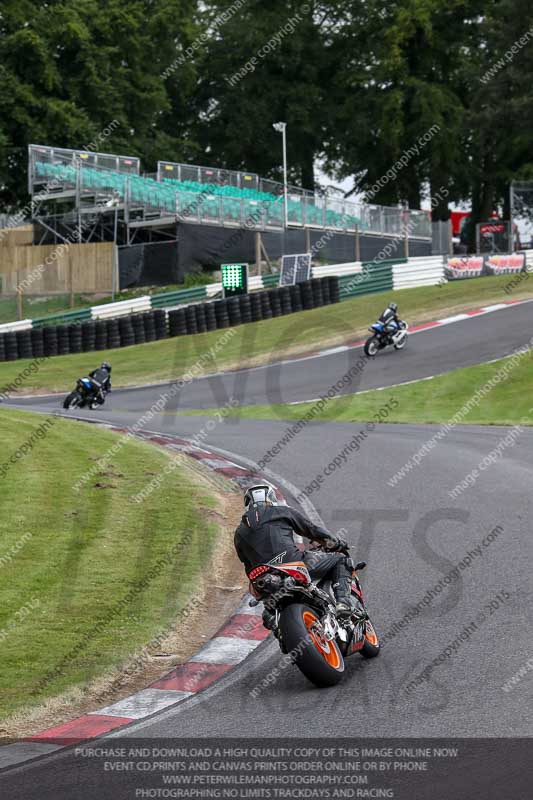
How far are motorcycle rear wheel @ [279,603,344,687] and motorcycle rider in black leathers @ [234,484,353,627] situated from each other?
0.38 metres

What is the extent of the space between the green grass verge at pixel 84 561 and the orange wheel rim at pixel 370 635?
1.76 meters

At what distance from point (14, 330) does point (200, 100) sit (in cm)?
3618

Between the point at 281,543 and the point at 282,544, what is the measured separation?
0.4 inches

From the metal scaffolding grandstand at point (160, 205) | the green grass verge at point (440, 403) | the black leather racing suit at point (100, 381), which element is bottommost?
the green grass verge at point (440, 403)

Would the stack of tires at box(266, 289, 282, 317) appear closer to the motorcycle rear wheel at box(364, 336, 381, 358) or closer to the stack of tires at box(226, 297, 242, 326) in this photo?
the stack of tires at box(226, 297, 242, 326)

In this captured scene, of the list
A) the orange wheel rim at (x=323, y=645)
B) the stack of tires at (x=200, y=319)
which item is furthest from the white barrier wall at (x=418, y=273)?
the orange wheel rim at (x=323, y=645)

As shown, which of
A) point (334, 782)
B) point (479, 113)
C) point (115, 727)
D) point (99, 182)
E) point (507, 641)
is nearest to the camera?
point (334, 782)

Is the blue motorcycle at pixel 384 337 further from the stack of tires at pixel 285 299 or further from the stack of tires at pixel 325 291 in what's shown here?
the stack of tires at pixel 325 291

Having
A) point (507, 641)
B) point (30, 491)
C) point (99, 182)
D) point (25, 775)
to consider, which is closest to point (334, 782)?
point (25, 775)

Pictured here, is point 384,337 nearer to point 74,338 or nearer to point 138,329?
point 138,329

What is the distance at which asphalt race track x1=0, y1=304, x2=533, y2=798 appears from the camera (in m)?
6.22

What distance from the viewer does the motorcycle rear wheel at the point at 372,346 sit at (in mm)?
29094

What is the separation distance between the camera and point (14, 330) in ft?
114

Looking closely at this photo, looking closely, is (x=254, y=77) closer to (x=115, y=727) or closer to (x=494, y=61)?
(x=494, y=61)
